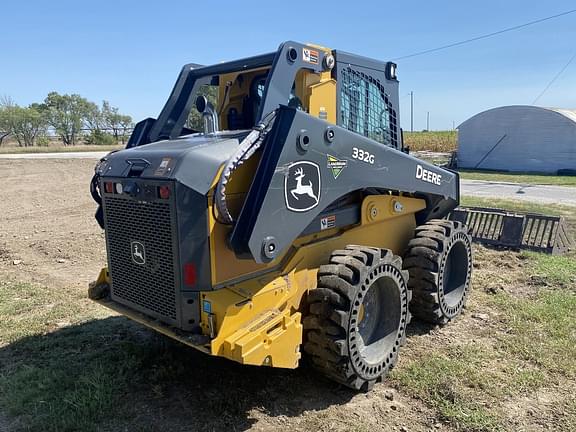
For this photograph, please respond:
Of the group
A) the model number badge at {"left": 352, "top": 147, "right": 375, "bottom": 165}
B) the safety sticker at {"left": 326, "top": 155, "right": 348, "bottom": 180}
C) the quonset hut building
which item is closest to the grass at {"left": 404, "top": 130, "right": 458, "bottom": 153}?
the quonset hut building

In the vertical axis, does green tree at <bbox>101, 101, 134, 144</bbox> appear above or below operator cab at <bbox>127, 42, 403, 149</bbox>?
above

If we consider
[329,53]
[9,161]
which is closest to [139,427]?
[329,53]

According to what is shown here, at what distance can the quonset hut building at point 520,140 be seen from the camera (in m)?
24.1

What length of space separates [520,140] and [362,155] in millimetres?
24949

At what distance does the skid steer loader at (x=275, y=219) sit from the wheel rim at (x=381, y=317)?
1 cm

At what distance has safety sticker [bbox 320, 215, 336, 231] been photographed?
3.91m

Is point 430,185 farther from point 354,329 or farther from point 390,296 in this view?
point 354,329

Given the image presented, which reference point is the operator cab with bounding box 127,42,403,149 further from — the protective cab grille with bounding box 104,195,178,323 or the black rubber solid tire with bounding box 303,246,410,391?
the black rubber solid tire with bounding box 303,246,410,391

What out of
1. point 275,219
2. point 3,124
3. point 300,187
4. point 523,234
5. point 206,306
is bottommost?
point 523,234

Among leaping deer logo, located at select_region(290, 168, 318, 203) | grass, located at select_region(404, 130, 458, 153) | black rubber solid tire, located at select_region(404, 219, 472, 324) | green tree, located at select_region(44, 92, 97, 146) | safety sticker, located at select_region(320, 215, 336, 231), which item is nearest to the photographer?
leaping deer logo, located at select_region(290, 168, 318, 203)

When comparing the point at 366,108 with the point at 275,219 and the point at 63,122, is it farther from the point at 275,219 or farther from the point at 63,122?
the point at 63,122

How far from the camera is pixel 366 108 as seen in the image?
15.2 ft

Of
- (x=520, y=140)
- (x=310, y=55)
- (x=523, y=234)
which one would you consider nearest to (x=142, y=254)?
(x=310, y=55)

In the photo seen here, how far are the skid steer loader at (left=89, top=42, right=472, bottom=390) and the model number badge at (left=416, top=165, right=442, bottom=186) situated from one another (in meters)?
0.02
